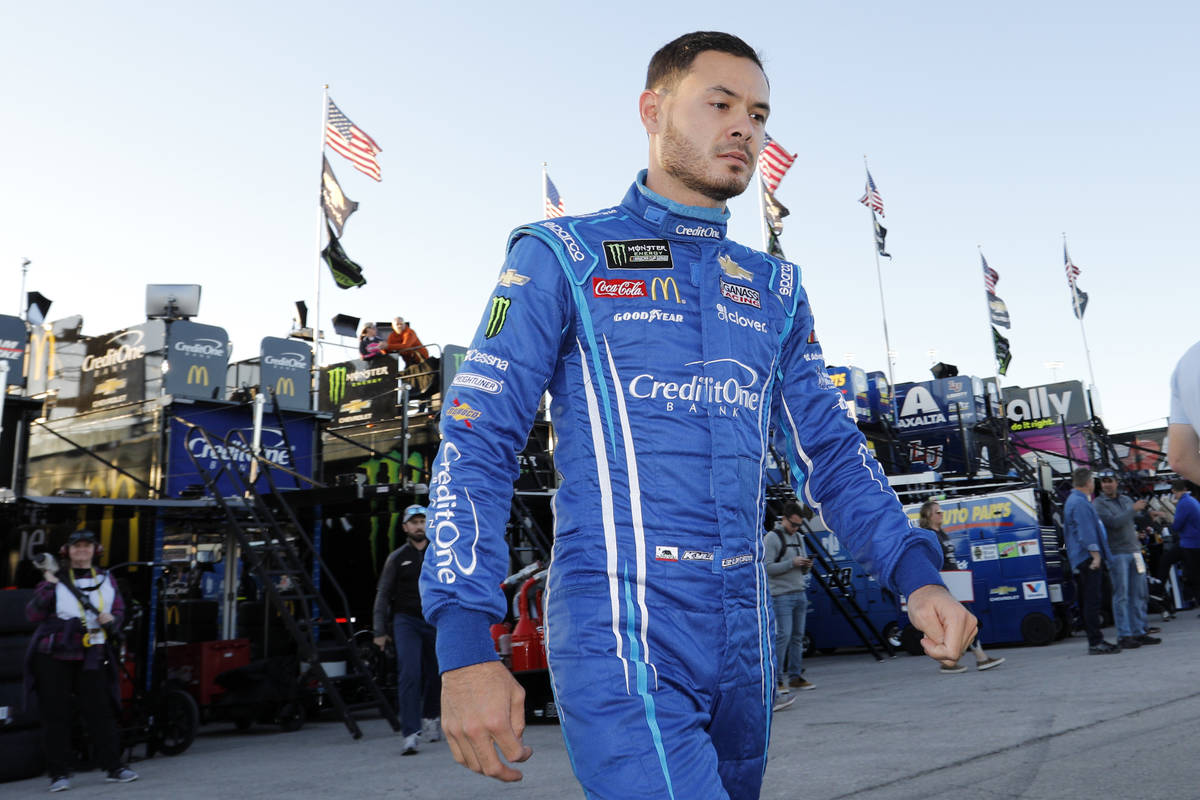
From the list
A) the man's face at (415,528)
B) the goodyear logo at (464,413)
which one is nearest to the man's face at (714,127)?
the goodyear logo at (464,413)

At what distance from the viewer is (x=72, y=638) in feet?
26.0

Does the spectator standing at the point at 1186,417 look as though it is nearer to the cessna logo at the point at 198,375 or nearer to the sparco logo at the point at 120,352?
the cessna logo at the point at 198,375

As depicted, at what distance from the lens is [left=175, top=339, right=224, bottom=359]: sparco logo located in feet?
48.3

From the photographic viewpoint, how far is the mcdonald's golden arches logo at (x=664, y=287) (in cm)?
213

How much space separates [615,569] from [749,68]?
1.10m

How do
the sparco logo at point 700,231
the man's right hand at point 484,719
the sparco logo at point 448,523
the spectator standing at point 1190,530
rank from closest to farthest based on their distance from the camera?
the man's right hand at point 484,719
the sparco logo at point 448,523
the sparco logo at point 700,231
the spectator standing at point 1190,530

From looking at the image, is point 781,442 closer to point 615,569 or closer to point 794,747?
point 615,569

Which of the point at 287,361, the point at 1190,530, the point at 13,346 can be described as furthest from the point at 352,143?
the point at 1190,530

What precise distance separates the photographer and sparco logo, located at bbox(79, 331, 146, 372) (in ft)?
23.8

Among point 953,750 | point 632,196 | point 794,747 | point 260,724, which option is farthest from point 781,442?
point 260,724

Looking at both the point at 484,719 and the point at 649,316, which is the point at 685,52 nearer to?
the point at 649,316

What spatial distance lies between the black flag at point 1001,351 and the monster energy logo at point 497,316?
32031mm

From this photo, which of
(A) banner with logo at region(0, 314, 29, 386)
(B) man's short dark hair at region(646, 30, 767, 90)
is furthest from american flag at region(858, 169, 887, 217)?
(B) man's short dark hair at region(646, 30, 767, 90)

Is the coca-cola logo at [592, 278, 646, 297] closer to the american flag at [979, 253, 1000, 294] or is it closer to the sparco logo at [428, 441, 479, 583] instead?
the sparco logo at [428, 441, 479, 583]
